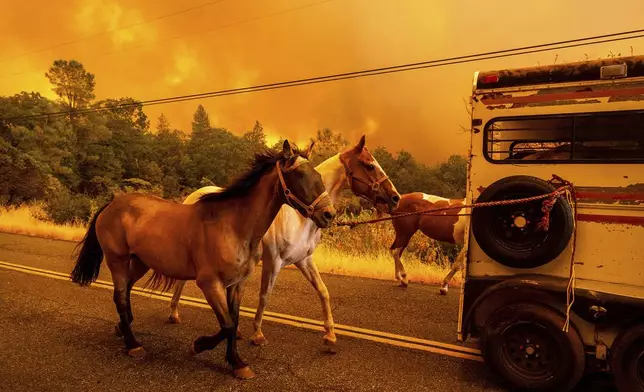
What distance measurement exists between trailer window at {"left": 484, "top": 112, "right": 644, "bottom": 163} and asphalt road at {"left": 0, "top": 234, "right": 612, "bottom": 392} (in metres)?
2.30

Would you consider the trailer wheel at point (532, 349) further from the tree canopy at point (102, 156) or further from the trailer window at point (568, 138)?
the tree canopy at point (102, 156)

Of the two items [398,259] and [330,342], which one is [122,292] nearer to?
[330,342]

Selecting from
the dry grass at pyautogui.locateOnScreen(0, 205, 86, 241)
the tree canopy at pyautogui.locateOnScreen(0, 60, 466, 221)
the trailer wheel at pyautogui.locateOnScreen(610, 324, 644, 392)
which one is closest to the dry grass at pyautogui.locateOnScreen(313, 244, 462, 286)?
the trailer wheel at pyautogui.locateOnScreen(610, 324, 644, 392)

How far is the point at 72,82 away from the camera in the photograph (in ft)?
147

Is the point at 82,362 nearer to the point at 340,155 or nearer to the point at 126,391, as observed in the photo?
the point at 126,391

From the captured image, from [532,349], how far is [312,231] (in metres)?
2.74

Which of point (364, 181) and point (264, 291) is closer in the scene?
point (264, 291)

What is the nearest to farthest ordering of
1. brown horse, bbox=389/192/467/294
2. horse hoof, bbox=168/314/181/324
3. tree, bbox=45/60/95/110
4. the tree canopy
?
horse hoof, bbox=168/314/181/324, brown horse, bbox=389/192/467/294, the tree canopy, tree, bbox=45/60/95/110

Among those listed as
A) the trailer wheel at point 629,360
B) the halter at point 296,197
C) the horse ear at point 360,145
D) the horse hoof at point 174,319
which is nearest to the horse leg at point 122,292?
the horse hoof at point 174,319

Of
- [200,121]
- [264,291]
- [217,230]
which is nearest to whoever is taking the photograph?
[217,230]

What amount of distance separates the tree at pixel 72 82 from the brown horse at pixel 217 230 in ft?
154

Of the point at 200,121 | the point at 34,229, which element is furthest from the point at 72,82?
the point at 34,229

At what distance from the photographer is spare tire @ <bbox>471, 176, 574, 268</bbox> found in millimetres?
3818

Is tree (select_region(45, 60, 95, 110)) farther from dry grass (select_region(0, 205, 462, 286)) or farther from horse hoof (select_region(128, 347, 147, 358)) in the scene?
horse hoof (select_region(128, 347, 147, 358))
